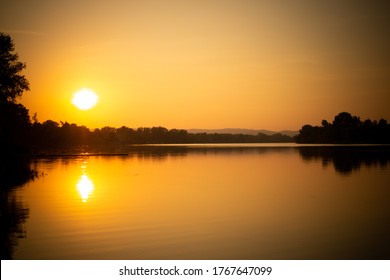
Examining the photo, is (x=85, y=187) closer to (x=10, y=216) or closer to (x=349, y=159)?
(x=10, y=216)

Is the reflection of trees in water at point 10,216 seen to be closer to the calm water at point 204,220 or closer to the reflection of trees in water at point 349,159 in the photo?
the calm water at point 204,220

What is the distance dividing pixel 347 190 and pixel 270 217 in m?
14.7

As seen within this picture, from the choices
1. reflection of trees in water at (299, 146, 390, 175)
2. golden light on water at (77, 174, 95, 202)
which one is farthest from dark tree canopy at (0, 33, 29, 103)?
reflection of trees in water at (299, 146, 390, 175)

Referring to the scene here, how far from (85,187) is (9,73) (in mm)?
23033

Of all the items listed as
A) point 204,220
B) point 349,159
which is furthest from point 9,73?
point 349,159

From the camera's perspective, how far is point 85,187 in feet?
128

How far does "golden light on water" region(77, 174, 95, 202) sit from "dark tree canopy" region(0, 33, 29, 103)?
15462mm

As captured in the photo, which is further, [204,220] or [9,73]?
[9,73]

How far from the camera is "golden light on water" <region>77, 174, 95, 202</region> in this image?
33.8 m

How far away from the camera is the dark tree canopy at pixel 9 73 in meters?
53.6

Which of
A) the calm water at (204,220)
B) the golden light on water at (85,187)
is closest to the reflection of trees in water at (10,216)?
the calm water at (204,220)
